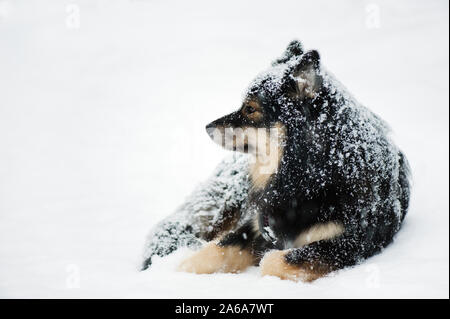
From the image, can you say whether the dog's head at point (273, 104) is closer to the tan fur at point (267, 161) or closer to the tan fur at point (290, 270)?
the tan fur at point (267, 161)

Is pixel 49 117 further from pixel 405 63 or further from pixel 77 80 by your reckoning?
pixel 405 63

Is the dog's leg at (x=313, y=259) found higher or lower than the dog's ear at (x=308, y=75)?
lower

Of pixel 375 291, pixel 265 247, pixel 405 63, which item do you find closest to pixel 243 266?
pixel 265 247

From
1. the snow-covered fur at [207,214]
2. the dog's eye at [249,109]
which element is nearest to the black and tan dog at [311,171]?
the dog's eye at [249,109]

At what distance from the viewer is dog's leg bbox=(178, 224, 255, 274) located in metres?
3.15

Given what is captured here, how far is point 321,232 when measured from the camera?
2.79 metres

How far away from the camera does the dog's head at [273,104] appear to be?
287 cm

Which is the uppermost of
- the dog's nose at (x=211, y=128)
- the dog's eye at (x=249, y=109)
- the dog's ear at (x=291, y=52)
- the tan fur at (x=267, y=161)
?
the dog's ear at (x=291, y=52)

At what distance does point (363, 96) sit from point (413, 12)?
508cm

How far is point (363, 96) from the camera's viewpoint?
8.61m

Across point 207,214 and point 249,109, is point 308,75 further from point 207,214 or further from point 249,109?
point 207,214

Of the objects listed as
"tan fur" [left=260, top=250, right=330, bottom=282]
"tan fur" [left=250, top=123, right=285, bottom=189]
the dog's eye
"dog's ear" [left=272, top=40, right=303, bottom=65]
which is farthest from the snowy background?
"dog's ear" [left=272, top=40, right=303, bottom=65]

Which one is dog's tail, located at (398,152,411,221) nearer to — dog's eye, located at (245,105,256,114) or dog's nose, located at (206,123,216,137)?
dog's eye, located at (245,105,256,114)

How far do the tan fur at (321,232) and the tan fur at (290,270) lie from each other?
0.80 feet
